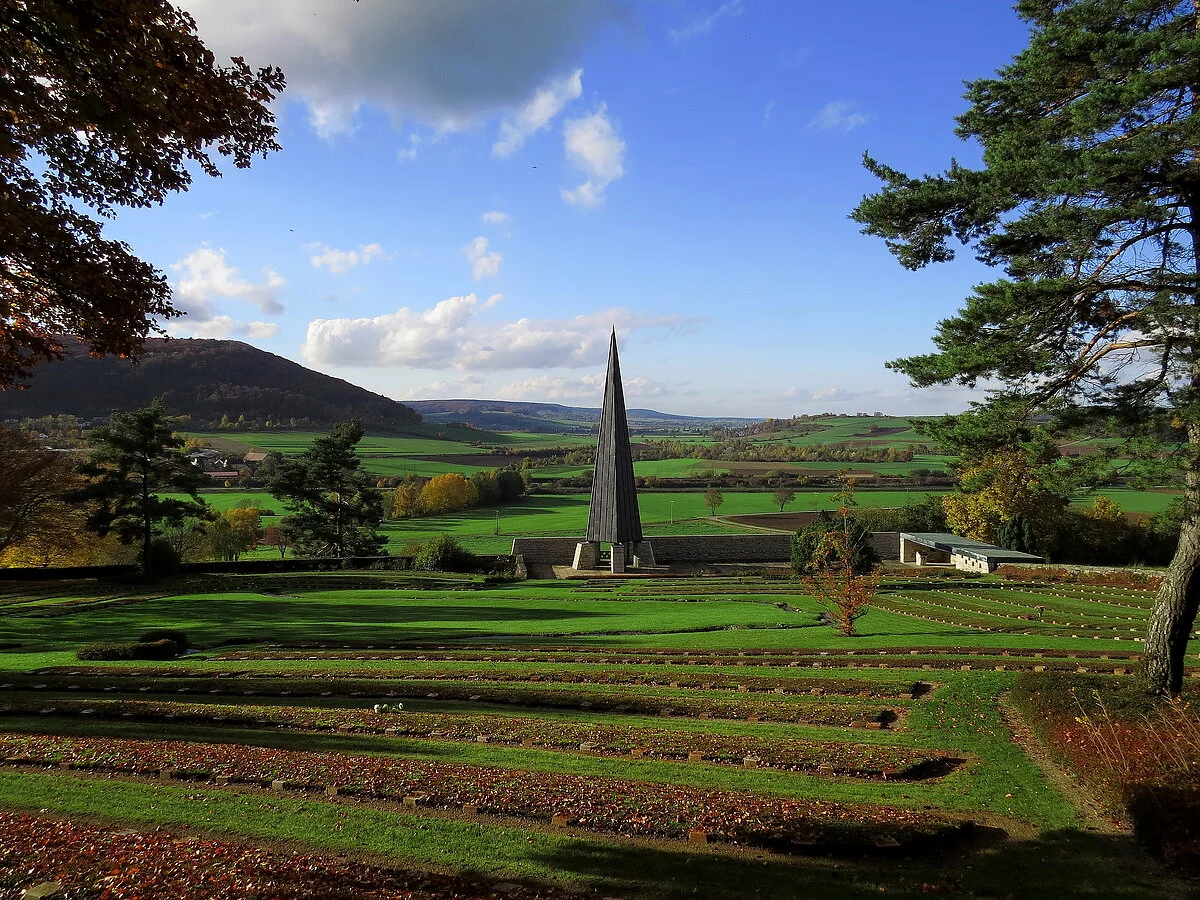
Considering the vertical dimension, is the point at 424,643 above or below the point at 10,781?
below

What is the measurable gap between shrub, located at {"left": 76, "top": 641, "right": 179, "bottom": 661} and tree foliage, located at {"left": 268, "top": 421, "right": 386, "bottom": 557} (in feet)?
105

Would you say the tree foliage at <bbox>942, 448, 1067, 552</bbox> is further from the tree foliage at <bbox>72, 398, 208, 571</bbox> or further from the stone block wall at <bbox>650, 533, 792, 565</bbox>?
the tree foliage at <bbox>72, 398, 208, 571</bbox>

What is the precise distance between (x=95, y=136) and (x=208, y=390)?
479ft

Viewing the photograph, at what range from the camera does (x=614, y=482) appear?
44375 millimetres

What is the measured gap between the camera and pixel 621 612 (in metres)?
28.1

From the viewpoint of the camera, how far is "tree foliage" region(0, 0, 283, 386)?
6.30 m

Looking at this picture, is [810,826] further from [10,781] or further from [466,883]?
[10,781]

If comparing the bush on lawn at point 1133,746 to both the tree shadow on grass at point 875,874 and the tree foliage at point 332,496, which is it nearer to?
the tree shadow on grass at point 875,874

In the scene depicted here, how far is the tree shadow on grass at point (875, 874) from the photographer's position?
659 centimetres

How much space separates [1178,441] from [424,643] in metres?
18.7

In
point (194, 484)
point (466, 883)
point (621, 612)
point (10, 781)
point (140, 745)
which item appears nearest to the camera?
point (466, 883)

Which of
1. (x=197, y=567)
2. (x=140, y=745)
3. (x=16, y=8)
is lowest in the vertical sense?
(x=197, y=567)

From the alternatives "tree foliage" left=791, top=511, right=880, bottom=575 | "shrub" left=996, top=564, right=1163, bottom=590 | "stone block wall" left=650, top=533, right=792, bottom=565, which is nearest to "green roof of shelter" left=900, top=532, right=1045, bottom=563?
"shrub" left=996, top=564, right=1163, bottom=590

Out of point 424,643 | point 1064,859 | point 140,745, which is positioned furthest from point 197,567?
point 1064,859
